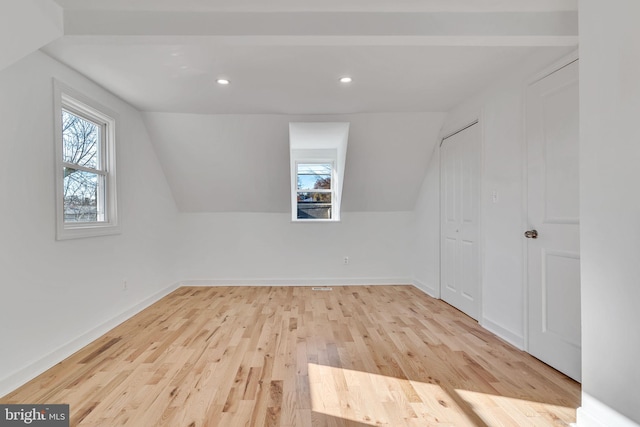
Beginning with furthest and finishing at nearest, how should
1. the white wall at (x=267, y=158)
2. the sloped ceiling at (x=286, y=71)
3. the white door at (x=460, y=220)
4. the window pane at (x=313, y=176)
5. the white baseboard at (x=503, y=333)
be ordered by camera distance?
the window pane at (x=313, y=176) < the white wall at (x=267, y=158) < the white door at (x=460, y=220) < the white baseboard at (x=503, y=333) < the sloped ceiling at (x=286, y=71)

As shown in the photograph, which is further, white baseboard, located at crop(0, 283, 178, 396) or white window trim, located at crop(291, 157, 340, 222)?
white window trim, located at crop(291, 157, 340, 222)

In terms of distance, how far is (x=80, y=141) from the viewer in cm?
295

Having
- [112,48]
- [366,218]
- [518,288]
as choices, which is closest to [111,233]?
[112,48]

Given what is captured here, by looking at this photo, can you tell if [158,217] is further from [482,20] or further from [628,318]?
[628,318]

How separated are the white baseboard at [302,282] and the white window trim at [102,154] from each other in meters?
1.91

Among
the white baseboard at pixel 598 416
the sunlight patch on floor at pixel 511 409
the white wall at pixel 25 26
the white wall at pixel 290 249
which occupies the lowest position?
the sunlight patch on floor at pixel 511 409

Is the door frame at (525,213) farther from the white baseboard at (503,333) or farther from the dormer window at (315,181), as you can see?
Answer: the dormer window at (315,181)

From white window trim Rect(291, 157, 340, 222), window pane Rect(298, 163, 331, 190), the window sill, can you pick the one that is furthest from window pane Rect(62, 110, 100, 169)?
window pane Rect(298, 163, 331, 190)

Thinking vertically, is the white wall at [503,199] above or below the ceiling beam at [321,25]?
below

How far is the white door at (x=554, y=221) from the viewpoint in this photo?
7.20 ft

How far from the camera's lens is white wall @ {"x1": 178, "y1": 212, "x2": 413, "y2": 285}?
16.4ft

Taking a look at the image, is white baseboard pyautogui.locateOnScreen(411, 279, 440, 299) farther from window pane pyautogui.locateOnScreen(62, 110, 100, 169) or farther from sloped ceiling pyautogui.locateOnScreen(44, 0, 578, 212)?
window pane pyautogui.locateOnScreen(62, 110, 100, 169)

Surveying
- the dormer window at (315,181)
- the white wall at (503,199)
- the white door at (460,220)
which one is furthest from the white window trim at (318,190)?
the white wall at (503,199)

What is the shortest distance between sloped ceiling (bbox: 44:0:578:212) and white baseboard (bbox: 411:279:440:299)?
1.14 metres
